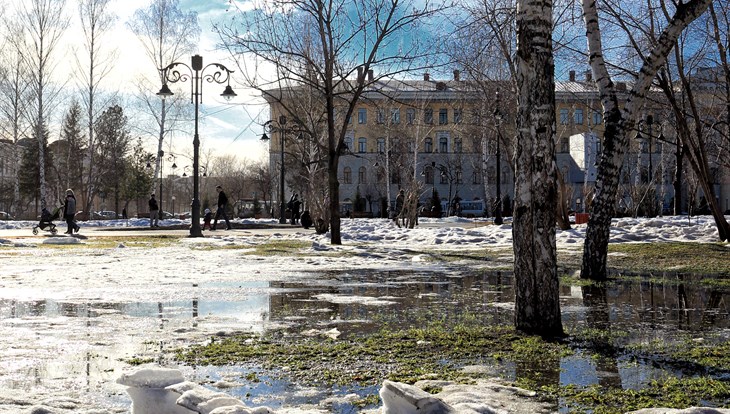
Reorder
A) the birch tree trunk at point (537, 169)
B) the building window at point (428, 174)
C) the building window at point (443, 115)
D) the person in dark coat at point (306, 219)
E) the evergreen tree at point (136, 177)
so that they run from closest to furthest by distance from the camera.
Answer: the birch tree trunk at point (537, 169)
the person in dark coat at point (306, 219)
the evergreen tree at point (136, 177)
the building window at point (428, 174)
the building window at point (443, 115)

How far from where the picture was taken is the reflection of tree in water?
177 inches

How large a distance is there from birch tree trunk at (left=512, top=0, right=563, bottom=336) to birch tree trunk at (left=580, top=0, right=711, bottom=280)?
4.54 m

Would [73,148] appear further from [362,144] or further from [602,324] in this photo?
[602,324]

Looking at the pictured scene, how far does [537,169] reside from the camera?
5.99 metres

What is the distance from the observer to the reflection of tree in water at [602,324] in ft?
14.8

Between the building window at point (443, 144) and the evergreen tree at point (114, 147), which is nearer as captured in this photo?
the evergreen tree at point (114, 147)

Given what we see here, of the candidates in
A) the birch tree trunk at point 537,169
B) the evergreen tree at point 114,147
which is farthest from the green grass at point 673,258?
the evergreen tree at point 114,147

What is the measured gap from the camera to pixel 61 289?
9703 millimetres

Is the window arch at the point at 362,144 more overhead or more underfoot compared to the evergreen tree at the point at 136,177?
more overhead

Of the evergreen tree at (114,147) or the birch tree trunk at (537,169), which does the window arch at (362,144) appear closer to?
the evergreen tree at (114,147)

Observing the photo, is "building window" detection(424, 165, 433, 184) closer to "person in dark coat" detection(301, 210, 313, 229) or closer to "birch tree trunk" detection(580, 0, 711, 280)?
"person in dark coat" detection(301, 210, 313, 229)

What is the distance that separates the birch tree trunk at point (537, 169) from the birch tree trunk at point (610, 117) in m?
4.54

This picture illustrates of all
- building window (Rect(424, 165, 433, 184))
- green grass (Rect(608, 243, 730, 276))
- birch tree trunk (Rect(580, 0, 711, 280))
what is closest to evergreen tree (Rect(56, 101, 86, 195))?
building window (Rect(424, 165, 433, 184))

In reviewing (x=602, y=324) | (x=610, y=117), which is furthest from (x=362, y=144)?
(x=602, y=324)
